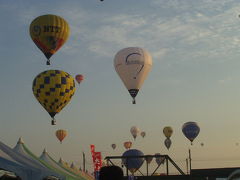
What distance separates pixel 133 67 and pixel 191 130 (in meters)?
26.4

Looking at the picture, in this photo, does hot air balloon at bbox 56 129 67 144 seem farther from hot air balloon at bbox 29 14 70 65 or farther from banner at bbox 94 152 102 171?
banner at bbox 94 152 102 171

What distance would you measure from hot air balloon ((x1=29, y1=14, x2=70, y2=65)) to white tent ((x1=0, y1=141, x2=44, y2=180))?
14566mm

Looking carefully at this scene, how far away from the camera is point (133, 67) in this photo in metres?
42.5

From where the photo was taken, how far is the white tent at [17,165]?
2249cm

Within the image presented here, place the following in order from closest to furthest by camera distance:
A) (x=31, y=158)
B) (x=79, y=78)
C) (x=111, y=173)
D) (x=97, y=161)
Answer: (x=111, y=173) < (x=31, y=158) < (x=97, y=161) < (x=79, y=78)

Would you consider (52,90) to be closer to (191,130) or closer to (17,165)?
(17,165)

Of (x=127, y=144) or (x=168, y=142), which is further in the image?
(x=127, y=144)

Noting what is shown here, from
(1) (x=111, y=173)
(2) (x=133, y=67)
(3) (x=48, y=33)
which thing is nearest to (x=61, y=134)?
(2) (x=133, y=67)

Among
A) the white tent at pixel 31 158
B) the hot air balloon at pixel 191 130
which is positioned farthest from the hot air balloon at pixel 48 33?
the hot air balloon at pixel 191 130

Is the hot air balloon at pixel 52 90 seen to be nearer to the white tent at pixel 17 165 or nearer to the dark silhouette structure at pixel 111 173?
the white tent at pixel 17 165

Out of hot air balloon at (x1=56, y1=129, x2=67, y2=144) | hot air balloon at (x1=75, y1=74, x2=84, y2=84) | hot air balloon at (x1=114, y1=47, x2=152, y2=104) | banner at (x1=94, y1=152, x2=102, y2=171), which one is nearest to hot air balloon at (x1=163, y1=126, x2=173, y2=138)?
hot air balloon at (x1=56, y1=129, x2=67, y2=144)

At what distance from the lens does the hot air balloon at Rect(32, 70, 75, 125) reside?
3938 cm

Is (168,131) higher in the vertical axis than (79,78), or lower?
lower

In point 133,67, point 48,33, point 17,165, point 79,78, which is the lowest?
point 17,165
